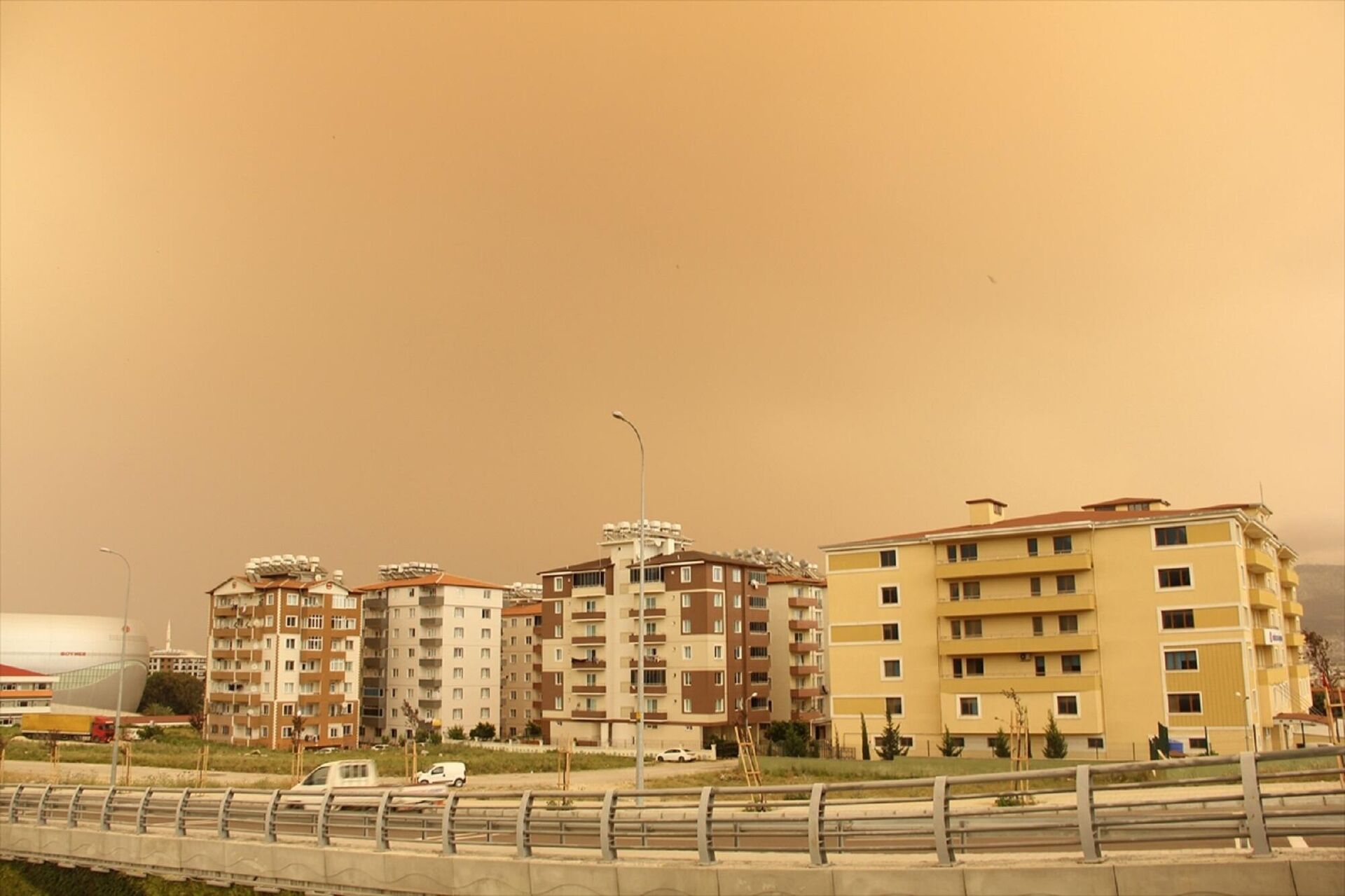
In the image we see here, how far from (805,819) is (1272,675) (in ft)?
183

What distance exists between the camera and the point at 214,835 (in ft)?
79.0

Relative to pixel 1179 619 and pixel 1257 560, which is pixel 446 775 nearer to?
pixel 1179 619

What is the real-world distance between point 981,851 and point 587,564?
86.5 m

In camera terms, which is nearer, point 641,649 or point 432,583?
point 641,649

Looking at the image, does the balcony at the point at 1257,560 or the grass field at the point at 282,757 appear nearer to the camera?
the balcony at the point at 1257,560

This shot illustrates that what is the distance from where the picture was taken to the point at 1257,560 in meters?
60.0

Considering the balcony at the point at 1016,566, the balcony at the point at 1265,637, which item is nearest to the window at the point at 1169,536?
the balcony at the point at 1016,566

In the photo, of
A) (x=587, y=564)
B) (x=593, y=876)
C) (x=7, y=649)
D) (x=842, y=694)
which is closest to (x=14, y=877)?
(x=593, y=876)

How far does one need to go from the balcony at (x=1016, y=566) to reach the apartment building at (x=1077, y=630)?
10 cm

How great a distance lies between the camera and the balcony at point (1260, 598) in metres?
58.8

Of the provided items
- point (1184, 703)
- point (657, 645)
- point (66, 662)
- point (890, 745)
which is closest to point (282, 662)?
point (657, 645)

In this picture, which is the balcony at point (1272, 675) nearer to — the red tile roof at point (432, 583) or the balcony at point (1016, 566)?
the balcony at point (1016, 566)

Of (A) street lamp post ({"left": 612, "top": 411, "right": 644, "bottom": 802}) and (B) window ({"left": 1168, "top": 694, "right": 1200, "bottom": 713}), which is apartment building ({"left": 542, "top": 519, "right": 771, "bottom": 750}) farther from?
(A) street lamp post ({"left": 612, "top": 411, "right": 644, "bottom": 802})

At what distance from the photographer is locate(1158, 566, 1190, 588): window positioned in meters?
58.1
